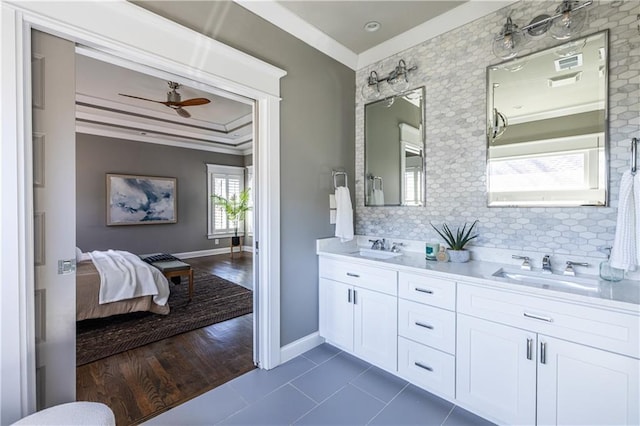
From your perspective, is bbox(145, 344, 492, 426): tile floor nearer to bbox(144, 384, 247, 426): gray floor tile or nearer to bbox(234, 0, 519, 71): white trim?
bbox(144, 384, 247, 426): gray floor tile

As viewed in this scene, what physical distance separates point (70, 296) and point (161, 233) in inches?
205

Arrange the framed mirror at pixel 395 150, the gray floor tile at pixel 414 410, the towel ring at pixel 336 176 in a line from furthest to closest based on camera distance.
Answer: the towel ring at pixel 336 176 < the framed mirror at pixel 395 150 < the gray floor tile at pixel 414 410

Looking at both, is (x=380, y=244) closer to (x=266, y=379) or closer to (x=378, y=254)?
(x=378, y=254)

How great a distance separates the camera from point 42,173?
137cm

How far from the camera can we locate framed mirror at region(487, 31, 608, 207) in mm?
1759

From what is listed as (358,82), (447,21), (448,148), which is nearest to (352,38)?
(358,82)

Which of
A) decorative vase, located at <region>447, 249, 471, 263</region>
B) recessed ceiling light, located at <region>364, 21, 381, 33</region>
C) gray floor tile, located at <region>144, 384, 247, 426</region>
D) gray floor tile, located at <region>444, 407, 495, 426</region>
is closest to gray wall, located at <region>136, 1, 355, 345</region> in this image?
recessed ceiling light, located at <region>364, 21, 381, 33</region>

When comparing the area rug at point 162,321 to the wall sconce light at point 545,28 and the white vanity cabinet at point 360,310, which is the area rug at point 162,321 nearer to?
the white vanity cabinet at point 360,310

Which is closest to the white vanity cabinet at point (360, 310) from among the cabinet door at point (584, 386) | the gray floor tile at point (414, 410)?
the gray floor tile at point (414, 410)

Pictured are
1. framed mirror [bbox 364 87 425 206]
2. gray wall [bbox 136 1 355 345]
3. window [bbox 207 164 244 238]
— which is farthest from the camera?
window [bbox 207 164 244 238]

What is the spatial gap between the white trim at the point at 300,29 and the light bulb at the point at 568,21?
5.45ft

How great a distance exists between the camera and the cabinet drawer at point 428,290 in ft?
5.99

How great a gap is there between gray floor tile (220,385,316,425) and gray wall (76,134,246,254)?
5.29m

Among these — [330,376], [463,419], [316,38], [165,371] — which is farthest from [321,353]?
[316,38]
